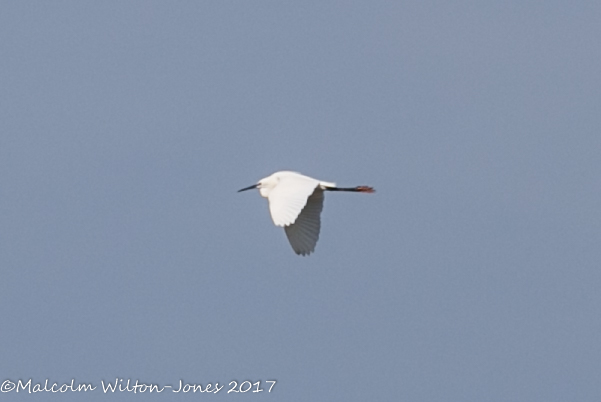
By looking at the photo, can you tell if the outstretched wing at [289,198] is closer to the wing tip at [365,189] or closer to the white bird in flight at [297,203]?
the white bird in flight at [297,203]

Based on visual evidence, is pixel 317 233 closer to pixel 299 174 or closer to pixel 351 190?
pixel 299 174

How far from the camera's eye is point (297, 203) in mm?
22656

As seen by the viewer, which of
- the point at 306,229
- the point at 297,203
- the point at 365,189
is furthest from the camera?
the point at 365,189

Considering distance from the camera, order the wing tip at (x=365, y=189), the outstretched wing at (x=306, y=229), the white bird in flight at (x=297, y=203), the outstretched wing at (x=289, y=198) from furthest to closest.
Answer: the wing tip at (x=365, y=189), the outstretched wing at (x=306, y=229), the white bird in flight at (x=297, y=203), the outstretched wing at (x=289, y=198)

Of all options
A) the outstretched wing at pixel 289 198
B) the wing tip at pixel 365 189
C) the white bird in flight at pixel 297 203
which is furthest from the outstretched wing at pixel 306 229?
the wing tip at pixel 365 189

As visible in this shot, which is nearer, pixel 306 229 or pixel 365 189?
pixel 306 229

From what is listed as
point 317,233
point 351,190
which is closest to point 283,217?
point 317,233

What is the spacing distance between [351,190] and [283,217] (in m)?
5.23

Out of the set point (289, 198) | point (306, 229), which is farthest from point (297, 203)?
point (306, 229)

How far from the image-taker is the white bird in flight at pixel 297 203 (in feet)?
73.8

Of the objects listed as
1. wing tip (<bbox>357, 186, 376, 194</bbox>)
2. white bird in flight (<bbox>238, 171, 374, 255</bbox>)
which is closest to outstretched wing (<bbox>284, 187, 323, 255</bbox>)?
white bird in flight (<bbox>238, 171, 374, 255</bbox>)

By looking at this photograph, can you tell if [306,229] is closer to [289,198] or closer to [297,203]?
[289,198]

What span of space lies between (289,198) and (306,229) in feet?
5.45

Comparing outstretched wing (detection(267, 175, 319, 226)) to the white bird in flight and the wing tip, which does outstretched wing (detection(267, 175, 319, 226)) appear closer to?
the white bird in flight
